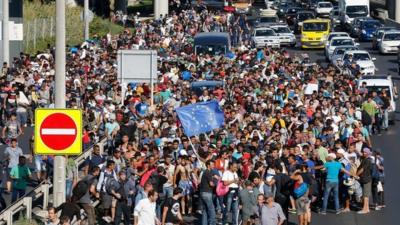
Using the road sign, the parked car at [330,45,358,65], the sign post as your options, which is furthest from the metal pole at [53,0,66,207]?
the parked car at [330,45,358,65]

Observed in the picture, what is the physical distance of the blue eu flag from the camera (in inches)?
1162

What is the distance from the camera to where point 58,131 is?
19281mm

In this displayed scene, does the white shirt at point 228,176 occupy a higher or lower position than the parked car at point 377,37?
higher

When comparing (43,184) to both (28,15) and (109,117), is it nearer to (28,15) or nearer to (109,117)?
(109,117)

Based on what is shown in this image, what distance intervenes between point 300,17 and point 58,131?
200 feet

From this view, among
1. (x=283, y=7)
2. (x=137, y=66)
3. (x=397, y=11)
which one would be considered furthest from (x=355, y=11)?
(x=137, y=66)

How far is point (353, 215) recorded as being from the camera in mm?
27141

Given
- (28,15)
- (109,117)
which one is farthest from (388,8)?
(109,117)

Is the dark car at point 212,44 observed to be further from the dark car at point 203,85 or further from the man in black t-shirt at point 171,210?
the man in black t-shirt at point 171,210

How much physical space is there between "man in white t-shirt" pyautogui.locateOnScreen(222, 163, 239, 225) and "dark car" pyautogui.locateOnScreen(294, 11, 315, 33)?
53.0m

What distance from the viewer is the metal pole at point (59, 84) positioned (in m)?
20.2

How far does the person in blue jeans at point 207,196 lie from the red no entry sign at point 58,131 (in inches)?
229

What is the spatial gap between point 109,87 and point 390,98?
26.6 ft

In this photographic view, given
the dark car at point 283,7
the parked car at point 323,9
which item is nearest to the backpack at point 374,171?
the parked car at point 323,9
